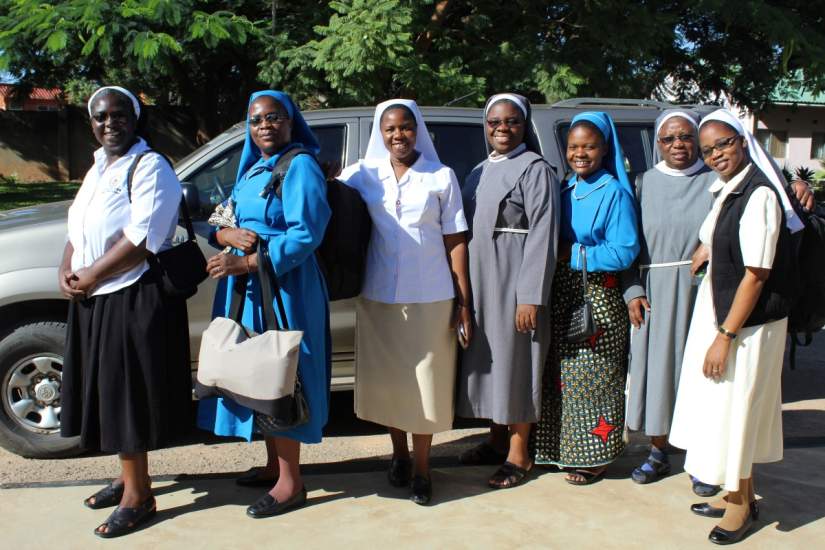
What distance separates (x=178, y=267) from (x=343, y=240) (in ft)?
2.38

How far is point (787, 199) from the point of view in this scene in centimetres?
323

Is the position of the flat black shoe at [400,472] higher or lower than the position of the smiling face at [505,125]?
lower

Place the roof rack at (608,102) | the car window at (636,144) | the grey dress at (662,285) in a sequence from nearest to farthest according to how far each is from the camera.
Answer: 1. the grey dress at (662,285)
2. the car window at (636,144)
3. the roof rack at (608,102)

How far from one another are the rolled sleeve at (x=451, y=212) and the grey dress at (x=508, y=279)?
15 cm

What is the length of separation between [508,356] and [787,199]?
138 cm

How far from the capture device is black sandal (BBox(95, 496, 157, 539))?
136 inches

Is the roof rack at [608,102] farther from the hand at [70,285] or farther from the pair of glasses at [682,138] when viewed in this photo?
the hand at [70,285]

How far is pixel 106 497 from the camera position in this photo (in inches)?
147

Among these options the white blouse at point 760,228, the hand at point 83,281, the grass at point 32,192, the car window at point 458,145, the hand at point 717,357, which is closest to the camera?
the white blouse at point 760,228

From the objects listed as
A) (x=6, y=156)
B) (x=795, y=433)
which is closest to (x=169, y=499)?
(x=795, y=433)

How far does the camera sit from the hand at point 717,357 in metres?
3.27

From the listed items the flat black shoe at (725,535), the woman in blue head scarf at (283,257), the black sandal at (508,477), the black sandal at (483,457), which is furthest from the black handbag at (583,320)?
the woman in blue head scarf at (283,257)

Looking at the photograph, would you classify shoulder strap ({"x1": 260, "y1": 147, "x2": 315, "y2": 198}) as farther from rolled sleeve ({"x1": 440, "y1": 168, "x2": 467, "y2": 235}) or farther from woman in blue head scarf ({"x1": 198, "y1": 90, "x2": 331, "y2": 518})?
rolled sleeve ({"x1": 440, "y1": 168, "x2": 467, "y2": 235})

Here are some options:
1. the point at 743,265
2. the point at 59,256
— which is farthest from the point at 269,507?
the point at 743,265
